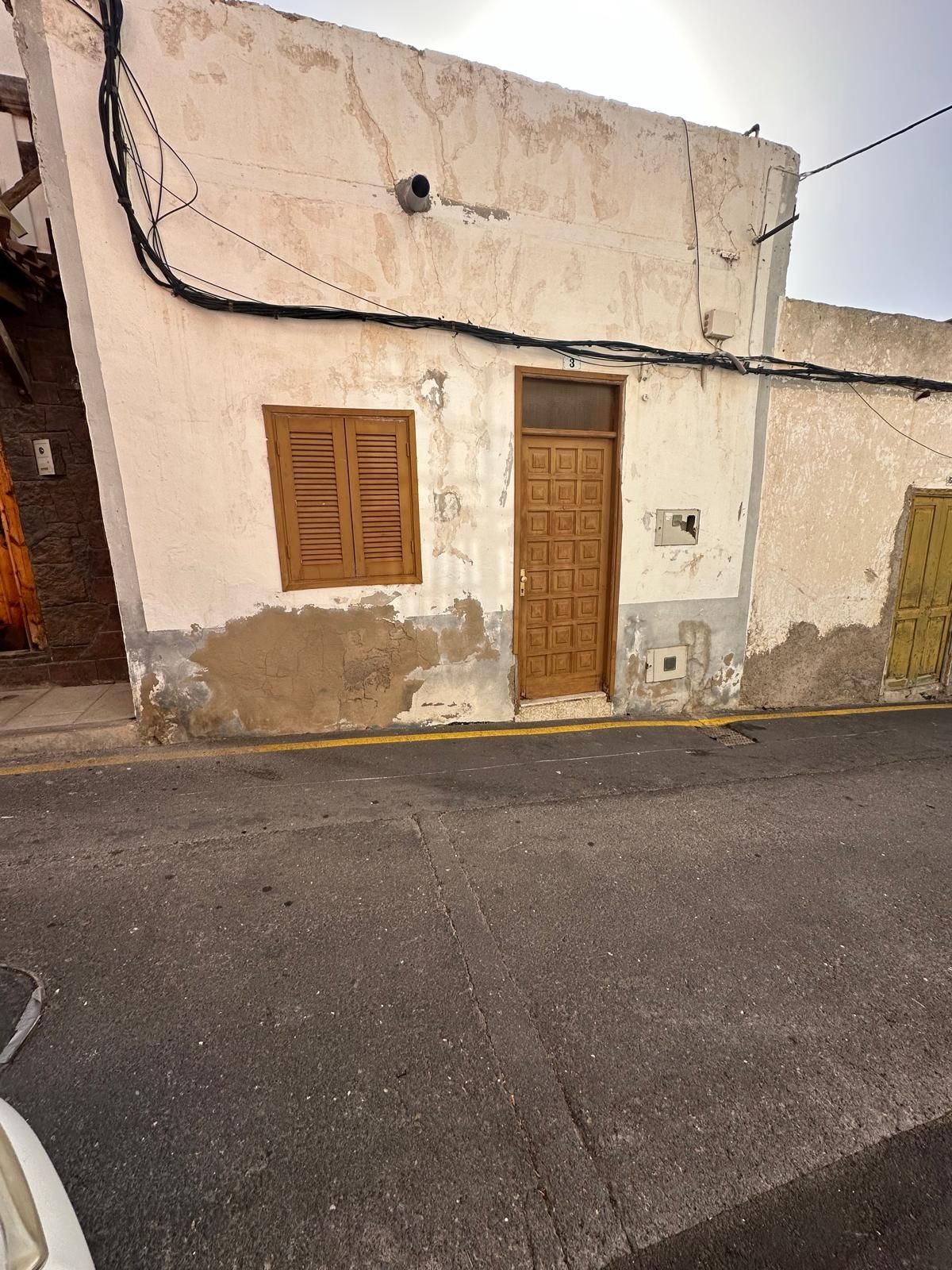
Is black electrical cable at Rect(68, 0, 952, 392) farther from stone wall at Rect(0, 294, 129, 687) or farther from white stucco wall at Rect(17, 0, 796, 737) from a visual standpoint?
stone wall at Rect(0, 294, 129, 687)

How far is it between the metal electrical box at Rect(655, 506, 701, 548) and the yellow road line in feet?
6.30

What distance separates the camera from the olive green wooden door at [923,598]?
692 cm

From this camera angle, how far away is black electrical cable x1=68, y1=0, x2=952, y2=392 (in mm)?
3396

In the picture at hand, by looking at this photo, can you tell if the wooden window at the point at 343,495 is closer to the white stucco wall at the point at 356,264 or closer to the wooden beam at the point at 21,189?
the white stucco wall at the point at 356,264

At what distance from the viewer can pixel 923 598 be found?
7.23 metres

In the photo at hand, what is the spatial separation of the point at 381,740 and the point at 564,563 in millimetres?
2497

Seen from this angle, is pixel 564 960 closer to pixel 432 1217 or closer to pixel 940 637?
pixel 432 1217

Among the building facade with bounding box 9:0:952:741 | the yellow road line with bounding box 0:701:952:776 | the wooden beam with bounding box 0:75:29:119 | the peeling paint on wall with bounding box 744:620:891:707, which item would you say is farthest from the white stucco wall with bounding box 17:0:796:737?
the peeling paint on wall with bounding box 744:620:891:707

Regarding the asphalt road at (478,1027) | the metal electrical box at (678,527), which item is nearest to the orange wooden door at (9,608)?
the asphalt road at (478,1027)

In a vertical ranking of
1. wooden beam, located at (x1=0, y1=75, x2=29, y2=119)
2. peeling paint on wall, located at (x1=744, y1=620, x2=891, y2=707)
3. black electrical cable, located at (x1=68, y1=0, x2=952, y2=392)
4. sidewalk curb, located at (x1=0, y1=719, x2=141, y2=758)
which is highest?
wooden beam, located at (x1=0, y1=75, x2=29, y2=119)

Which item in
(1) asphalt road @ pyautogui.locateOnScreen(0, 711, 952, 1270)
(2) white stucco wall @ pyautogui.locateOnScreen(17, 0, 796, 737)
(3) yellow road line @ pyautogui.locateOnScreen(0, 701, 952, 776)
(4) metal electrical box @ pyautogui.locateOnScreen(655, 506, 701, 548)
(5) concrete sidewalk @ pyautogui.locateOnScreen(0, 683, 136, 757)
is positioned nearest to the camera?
(1) asphalt road @ pyautogui.locateOnScreen(0, 711, 952, 1270)

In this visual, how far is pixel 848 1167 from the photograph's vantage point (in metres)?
1.54

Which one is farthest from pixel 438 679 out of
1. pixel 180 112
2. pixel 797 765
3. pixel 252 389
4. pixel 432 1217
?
pixel 180 112

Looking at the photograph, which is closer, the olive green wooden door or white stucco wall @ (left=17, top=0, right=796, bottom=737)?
white stucco wall @ (left=17, top=0, right=796, bottom=737)
